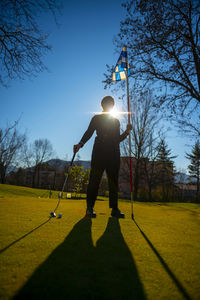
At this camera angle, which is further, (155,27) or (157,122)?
(157,122)

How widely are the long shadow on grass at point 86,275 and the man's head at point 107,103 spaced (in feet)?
9.46

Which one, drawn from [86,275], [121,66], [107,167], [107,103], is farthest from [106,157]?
[121,66]

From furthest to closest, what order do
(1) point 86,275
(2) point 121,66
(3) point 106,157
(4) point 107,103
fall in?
(2) point 121,66 < (4) point 107,103 < (3) point 106,157 < (1) point 86,275

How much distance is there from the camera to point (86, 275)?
2.98 feet

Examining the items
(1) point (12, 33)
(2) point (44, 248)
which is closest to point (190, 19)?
(1) point (12, 33)

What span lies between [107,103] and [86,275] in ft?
10.8

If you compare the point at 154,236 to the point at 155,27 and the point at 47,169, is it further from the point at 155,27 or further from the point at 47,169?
the point at 47,169

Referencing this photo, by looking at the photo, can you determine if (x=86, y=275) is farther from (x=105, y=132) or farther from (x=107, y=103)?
(x=107, y=103)

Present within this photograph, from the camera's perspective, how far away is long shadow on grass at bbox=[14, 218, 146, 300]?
2.45ft

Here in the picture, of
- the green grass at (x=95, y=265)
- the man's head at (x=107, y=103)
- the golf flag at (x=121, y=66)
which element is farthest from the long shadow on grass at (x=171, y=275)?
the golf flag at (x=121, y=66)

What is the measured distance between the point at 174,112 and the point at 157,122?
389 inches

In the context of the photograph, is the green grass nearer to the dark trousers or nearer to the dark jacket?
the dark trousers

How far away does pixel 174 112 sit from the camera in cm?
1021

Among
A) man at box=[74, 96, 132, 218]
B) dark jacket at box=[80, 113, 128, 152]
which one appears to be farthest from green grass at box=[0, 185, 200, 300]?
dark jacket at box=[80, 113, 128, 152]
